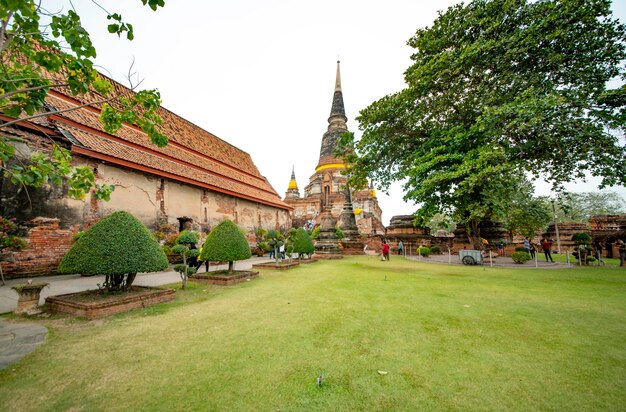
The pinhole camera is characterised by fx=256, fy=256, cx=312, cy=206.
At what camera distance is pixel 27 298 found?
13.2 feet

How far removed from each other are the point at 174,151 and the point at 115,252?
1077 centimetres

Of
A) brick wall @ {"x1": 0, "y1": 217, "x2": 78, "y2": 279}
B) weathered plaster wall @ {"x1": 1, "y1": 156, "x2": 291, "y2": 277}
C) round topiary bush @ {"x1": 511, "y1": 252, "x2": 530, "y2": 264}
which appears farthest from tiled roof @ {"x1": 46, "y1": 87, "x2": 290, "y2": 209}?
round topiary bush @ {"x1": 511, "y1": 252, "x2": 530, "y2": 264}

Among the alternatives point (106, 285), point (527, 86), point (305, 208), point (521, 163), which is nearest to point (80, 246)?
point (106, 285)

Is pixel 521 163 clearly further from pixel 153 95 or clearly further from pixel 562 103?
pixel 153 95

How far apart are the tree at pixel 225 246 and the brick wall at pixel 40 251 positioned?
15.7 feet

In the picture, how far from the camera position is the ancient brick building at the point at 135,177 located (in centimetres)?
762

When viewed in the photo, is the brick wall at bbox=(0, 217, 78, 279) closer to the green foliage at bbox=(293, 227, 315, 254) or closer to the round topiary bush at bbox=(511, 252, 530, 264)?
the green foliage at bbox=(293, 227, 315, 254)

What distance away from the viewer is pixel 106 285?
15.4 ft

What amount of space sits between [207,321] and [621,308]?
21.9ft

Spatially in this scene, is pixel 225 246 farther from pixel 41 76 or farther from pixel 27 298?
pixel 41 76

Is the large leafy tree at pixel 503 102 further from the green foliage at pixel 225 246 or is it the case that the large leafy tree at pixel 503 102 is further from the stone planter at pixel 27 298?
the stone planter at pixel 27 298

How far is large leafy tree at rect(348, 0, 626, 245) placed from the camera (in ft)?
28.0

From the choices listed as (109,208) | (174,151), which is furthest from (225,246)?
(174,151)

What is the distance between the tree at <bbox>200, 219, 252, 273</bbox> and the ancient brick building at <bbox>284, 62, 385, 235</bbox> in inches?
893
